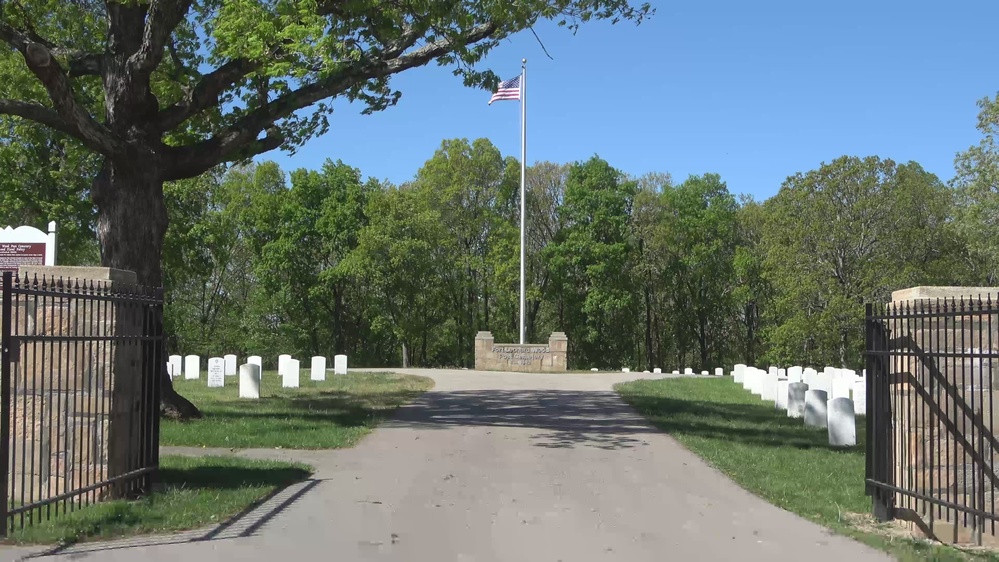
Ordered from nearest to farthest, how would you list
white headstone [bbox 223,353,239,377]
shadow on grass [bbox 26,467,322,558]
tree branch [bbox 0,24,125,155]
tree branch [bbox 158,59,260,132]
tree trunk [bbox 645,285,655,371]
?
shadow on grass [bbox 26,467,322,558]
tree branch [bbox 0,24,125,155]
tree branch [bbox 158,59,260,132]
white headstone [bbox 223,353,239,377]
tree trunk [bbox 645,285,655,371]

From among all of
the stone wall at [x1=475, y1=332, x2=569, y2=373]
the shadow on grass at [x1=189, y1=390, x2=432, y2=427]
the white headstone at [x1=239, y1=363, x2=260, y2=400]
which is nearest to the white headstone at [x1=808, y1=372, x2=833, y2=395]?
the shadow on grass at [x1=189, y1=390, x2=432, y2=427]

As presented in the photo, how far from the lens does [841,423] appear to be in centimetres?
1273

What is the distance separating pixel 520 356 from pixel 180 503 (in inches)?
1065

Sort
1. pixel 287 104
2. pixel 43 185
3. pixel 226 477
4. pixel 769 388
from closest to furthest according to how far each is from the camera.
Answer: pixel 226 477, pixel 287 104, pixel 769 388, pixel 43 185

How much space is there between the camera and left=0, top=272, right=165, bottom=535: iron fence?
25.0ft

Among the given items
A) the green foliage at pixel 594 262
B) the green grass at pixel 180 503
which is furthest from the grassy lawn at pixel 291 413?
the green foliage at pixel 594 262

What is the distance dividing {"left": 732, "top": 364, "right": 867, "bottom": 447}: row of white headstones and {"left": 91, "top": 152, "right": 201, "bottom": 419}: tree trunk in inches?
404

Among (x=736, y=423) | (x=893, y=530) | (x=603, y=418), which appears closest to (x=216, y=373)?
(x=603, y=418)

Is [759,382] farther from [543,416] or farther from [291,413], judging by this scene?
[291,413]

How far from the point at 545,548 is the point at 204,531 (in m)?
2.75

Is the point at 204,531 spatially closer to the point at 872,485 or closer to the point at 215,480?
the point at 215,480

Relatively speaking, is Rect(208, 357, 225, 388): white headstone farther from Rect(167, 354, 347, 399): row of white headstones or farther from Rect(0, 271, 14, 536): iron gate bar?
Rect(0, 271, 14, 536): iron gate bar

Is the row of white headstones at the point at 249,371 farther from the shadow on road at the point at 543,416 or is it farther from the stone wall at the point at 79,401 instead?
the stone wall at the point at 79,401

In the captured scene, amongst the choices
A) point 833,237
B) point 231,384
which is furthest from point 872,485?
point 833,237
